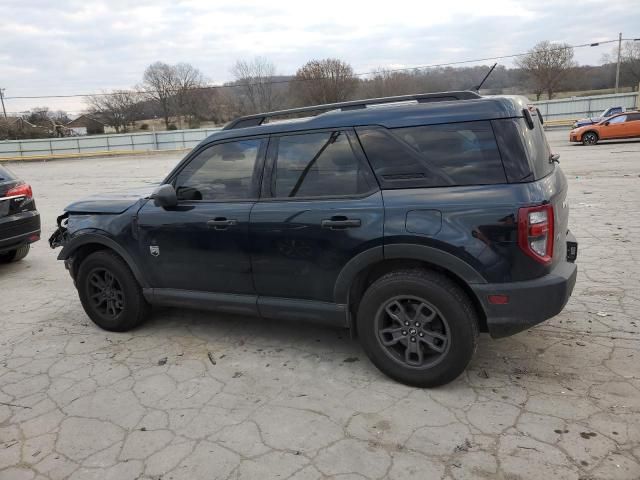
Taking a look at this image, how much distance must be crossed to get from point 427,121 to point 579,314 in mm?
2365

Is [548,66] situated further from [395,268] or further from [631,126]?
[395,268]

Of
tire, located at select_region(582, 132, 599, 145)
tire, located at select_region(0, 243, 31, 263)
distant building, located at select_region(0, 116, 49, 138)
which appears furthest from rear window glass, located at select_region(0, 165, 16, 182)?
distant building, located at select_region(0, 116, 49, 138)

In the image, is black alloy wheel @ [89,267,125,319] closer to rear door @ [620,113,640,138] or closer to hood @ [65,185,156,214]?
hood @ [65,185,156,214]

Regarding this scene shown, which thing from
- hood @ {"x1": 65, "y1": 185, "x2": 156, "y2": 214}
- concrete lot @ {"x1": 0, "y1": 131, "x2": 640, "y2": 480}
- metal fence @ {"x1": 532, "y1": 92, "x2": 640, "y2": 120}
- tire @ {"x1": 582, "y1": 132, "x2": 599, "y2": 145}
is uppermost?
metal fence @ {"x1": 532, "y1": 92, "x2": 640, "y2": 120}

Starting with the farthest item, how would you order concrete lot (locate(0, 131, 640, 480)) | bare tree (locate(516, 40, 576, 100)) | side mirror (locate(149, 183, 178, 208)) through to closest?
1. bare tree (locate(516, 40, 576, 100))
2. side mirror (locate(149, 183, 178, 208))
3. concrete lot (locate(0, 131, 640, 480))

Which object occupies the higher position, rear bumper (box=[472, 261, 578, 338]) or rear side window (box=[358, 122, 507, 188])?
rear side window (box=[358, 122, 507, 188])

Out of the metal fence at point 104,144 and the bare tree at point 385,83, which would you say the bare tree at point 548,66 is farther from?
the metal fence at point 104,144

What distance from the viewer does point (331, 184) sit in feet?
11.2

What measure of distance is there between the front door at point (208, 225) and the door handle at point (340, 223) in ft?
2.21

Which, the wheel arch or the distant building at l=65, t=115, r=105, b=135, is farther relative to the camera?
the distant building at l=65, t=115, r=105, b=135

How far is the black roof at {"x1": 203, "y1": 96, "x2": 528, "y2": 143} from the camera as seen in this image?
2.99 metres

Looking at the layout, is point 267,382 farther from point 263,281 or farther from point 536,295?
point 536,295

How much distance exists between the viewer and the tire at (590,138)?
22.4 metres

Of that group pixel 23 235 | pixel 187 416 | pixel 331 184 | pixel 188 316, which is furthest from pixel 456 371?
pixel 23 235
